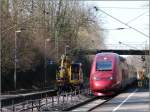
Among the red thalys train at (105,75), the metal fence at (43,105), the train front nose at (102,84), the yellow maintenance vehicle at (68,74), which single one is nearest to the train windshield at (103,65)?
the red thalys train at (105,75)

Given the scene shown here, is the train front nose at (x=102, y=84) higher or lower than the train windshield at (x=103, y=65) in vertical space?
lower

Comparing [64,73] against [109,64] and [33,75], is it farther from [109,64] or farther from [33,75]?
[33,75]

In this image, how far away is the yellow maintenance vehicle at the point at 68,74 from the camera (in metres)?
52.2

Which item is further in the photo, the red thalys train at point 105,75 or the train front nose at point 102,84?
the red thalys train at point 105,75

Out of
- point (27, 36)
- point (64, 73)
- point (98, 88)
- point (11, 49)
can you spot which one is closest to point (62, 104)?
point (98, 88)

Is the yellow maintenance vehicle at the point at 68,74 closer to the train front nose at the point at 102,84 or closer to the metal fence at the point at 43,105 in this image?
the train front nose at the point at 102,84

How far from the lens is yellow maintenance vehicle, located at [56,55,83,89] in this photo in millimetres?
52188

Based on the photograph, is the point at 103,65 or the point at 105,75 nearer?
the point at 105,75

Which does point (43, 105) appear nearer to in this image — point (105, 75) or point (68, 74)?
point (105, 75)

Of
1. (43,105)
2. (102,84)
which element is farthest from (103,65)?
(43,105)

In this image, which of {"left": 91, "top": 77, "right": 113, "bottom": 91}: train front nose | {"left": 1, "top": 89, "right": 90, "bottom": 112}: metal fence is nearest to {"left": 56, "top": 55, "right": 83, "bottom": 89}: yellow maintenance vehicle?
{"left": 91, "top": 77, "right": 113, "bottom": 91}: train front nose

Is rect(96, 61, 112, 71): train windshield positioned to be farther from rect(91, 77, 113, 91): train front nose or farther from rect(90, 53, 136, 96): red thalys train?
rect(91, 77, 113, 91): train front nose

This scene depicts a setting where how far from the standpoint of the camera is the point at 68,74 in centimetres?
5309

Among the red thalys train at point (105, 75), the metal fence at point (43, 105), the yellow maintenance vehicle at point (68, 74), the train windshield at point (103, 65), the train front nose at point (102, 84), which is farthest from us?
the yellow maintenance vehicle at point (68, 74)
